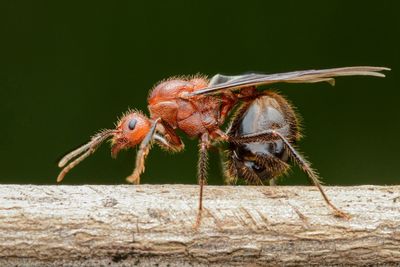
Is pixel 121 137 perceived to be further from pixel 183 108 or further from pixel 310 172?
pixel 310 172

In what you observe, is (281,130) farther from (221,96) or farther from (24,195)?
(24,195)

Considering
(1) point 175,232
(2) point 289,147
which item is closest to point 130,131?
(2) point 289,147

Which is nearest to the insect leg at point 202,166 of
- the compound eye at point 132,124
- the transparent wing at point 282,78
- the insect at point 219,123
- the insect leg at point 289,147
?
the insect at point 219,123

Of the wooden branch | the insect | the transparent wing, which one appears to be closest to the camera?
the wooden branch

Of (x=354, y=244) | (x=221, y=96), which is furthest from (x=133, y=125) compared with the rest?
(x=354, y=244)

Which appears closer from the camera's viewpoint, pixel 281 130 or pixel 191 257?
pixel 191 257

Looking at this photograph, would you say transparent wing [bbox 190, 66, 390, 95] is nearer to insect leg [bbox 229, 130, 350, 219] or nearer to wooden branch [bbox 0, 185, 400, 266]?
insect leg [bbox 229, 130, 350, 219]

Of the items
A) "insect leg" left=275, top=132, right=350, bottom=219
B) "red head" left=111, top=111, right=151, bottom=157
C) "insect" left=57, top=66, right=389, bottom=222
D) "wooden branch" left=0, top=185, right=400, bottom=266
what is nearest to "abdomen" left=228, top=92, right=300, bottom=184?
"insect" left=57, top=66, right=389, bottom=222
